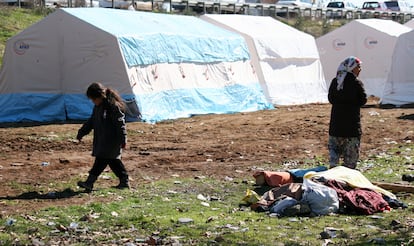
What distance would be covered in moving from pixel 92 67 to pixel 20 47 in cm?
211

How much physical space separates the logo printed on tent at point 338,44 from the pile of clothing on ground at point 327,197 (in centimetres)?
2075

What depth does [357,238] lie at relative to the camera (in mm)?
6895

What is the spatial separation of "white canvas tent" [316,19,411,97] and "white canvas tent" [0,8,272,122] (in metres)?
9.84

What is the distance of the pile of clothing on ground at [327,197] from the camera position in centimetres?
797

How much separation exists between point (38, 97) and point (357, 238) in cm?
1372

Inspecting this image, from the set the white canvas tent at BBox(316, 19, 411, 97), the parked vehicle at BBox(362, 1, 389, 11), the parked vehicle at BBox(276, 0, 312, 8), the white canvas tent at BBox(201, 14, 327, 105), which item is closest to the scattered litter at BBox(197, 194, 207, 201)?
the white canvas tent at BBox(201, 14, 327, 105)

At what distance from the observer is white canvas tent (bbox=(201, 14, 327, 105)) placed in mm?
24450

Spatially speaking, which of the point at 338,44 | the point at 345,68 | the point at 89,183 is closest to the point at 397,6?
the point at 338,44

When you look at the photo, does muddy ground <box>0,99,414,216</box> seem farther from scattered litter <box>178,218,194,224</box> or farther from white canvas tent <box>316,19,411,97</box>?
white canvas tent <box>316,19,411,97</box>

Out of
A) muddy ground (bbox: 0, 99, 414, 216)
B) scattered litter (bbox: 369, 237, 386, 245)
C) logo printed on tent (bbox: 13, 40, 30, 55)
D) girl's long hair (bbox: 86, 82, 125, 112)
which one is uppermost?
girl's long hair (bbox: 86, 82, 125, 112)

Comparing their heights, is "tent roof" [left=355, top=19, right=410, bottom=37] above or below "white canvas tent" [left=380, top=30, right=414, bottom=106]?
above

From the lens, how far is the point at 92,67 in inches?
741

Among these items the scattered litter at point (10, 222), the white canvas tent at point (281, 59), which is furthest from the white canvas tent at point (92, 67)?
the scattered litter at point (10, 222)

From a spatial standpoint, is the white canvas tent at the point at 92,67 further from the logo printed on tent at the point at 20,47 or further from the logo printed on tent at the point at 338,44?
the logo printed on tent at the point at 338,44
